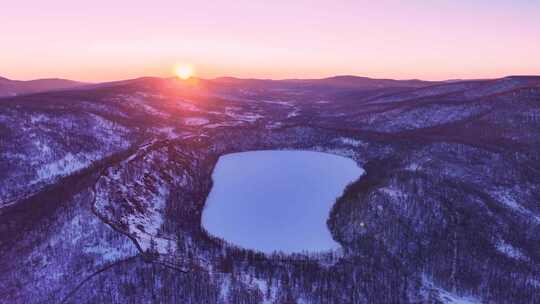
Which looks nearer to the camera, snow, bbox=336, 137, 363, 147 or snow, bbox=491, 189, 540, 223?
snow, bbox=491, 189, 540, 223

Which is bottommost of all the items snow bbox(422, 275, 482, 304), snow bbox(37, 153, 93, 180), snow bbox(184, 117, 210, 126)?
snow bbox(422, 275, 482, 304)

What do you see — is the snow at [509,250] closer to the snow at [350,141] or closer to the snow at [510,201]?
the snow at [510,201]

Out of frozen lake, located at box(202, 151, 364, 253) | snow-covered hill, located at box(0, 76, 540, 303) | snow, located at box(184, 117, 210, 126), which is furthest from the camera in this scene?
snow, located at box(184, 117, 210, 126)

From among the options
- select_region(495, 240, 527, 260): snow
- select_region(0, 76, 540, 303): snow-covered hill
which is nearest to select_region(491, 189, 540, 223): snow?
select_region(0, 76, 540, 303): snow-covered hill

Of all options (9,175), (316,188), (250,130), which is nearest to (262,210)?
(316,188)

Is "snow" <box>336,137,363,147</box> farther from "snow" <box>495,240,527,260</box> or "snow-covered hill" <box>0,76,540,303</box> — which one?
"snow" <box>495,240,527,260</box>

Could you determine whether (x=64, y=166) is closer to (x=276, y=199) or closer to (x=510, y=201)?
(x=276, y=199)

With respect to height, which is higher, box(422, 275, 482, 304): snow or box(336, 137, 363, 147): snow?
box(336, 137, 363, 147): snow

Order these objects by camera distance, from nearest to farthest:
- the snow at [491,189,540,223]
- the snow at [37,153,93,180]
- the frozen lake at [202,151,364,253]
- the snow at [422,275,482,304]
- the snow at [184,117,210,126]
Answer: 1. the snow at [422,275,482,304]
2. the frozen lake at [202,151,364,253]
3. the snow at [491,189,540,223]
4. the snow at [37,153,93,180]
5. the snow at [184,117,210,126]
